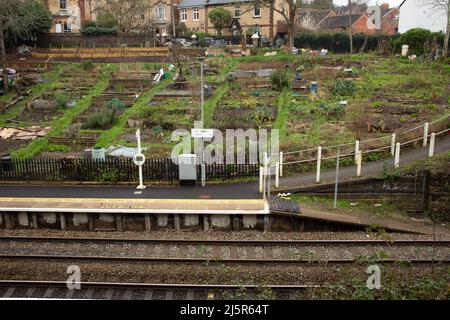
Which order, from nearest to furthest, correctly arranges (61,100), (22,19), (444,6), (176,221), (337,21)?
(176,221)
(61,100)
(22,19)
(444,6)
(337,21)

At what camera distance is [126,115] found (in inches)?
1044

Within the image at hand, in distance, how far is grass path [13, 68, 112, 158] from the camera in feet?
71.3

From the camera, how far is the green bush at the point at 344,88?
2922 centimetres

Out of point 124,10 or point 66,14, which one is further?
point 66,14

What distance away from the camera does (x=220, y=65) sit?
3806cm

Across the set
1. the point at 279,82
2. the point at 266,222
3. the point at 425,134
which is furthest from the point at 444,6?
the point at 266,222

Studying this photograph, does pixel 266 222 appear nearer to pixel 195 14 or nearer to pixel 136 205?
pixel 136 205

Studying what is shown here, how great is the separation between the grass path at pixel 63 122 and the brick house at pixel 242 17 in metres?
22.6

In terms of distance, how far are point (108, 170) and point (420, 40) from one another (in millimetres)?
34028

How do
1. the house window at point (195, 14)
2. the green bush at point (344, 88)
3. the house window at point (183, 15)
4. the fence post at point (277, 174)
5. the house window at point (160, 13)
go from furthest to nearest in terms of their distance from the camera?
the house window at point (160, 13) < the house window at point (183, 15) < the house window at point (195, 14) < the green bush at point (344, 88) < the fence post at point (277, 174)

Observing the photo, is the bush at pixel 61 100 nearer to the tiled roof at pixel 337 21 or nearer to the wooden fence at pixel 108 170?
the wooden fence at pixel 108 170

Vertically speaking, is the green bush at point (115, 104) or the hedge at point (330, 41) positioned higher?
the hedge at point (330, 41)

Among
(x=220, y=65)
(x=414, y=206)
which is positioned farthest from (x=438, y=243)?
(x=220, y=65)

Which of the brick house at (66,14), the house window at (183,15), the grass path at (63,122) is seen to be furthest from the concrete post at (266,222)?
the house window at (183,15)
